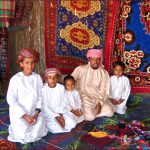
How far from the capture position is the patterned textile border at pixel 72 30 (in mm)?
5016

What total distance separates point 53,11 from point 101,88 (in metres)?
1.47

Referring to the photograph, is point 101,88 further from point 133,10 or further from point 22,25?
point 22,25

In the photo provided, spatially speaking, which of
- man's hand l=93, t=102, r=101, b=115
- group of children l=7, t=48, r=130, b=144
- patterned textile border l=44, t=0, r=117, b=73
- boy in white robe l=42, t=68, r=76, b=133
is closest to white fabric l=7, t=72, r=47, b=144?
group of children l=7, t=48, r=130, b=144

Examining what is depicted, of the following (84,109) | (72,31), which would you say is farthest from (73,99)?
(72,31)

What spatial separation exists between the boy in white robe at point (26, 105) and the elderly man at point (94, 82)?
2.94ft

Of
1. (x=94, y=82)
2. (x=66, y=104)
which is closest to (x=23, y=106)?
(x=66, y=104)

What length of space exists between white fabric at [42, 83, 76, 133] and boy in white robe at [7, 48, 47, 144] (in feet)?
0.56

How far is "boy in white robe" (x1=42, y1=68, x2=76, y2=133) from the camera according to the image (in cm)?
370

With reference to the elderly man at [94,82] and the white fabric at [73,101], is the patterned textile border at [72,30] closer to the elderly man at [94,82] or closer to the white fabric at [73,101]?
the elderly man at [94,82]

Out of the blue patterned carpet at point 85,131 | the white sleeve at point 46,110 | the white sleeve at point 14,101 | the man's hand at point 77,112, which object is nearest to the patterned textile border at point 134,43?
the blue patterned carpet at point 85,131

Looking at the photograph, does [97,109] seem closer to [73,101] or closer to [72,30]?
[73,101]

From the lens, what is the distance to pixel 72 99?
13.0ft

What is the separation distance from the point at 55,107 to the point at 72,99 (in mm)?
261

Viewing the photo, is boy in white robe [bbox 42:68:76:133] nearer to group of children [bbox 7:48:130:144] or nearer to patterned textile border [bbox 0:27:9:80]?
group of children [bbox 7:48:130:144]
